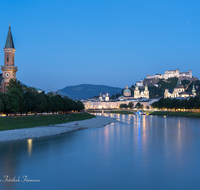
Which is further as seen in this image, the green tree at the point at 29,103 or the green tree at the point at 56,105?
the green tree at the point at 56,105

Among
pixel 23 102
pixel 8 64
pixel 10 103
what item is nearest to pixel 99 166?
pixel 10 103

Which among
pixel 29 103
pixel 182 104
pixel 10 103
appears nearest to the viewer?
pixel 10 103

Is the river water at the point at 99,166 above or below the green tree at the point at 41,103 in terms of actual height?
below

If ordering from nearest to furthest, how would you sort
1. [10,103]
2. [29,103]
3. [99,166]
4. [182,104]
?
[99,166]
[10,103]
[29,103]
[182,104]

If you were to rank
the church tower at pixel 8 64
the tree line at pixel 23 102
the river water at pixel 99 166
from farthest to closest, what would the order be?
the church tower at pixel 8 64
the tree line at pixel 23 102
the river water at pixel 99 166

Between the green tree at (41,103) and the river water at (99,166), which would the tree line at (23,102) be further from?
the river water at (99,166)

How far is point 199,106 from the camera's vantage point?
104438 millimetres

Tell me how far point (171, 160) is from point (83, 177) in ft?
29.0

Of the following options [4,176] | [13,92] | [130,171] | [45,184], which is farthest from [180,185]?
[13,92]

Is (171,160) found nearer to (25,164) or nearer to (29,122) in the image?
(25,164)

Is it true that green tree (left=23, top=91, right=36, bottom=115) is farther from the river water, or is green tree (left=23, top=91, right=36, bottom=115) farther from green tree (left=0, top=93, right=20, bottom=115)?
the river water

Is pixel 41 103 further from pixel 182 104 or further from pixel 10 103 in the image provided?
pixel 182 104

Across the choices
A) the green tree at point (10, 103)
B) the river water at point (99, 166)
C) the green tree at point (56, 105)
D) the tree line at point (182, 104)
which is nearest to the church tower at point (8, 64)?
the green tree at point (56, 105)

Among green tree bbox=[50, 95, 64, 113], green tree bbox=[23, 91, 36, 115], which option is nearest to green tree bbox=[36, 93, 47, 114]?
green tree bbox=[23, 91, 36, 115]
